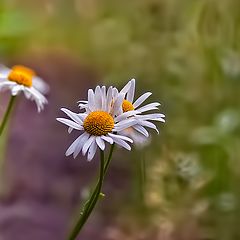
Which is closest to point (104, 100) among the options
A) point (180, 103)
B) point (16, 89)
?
point (16, 89)

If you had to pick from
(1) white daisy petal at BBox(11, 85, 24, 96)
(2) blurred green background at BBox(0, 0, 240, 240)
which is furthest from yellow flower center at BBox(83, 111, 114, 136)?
(2) blurred green background at BBox(0, 0, 240, 240)

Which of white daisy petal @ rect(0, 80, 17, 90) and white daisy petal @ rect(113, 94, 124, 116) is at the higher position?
white daisy petal @ rect(0, 80, 17, 90)

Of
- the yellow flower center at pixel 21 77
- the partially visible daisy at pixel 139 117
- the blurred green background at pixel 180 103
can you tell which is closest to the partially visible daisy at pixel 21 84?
the yellow flower center at pixel 21 77

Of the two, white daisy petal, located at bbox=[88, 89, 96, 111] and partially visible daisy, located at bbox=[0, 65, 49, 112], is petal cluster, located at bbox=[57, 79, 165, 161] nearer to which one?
white daisy petal, located at bbox=[88, 89, 96, 111]

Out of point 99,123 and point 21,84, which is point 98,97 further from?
point 21,84

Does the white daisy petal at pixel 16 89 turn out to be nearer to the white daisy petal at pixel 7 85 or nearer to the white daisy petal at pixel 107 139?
the white daisy petal at pixel 7 85

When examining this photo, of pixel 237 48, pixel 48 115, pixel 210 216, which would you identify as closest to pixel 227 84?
pixel 237 48

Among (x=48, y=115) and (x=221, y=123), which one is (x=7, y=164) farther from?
(x=221, y=123)
